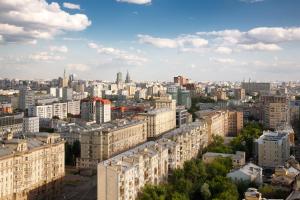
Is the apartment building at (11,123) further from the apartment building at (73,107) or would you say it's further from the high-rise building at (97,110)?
the apartment building at (73,107)

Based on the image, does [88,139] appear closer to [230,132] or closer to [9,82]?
[230,132]

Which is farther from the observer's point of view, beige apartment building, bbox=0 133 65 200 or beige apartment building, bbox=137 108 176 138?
beige apartment building, bbox=137 108 176 138

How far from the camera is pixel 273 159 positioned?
2530 cm

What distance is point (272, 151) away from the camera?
25.2m

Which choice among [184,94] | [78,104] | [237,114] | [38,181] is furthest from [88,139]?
[184,94]

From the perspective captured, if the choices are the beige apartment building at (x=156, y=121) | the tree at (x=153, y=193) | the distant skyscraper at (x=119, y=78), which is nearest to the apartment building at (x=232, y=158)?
the tree at (x=153, y=193)

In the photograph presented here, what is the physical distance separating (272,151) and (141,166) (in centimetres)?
1141

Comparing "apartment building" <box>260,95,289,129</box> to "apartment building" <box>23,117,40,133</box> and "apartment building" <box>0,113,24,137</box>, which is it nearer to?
"apartment building" <box>23,117,40,133</box>

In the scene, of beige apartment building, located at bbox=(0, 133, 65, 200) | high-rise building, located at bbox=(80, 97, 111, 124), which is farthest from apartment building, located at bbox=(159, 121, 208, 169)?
high-rise building, located at bbox=(80, 97, 111, 124)

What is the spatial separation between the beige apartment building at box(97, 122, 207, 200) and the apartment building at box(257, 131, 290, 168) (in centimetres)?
416

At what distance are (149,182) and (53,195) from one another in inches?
211

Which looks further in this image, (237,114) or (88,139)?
(237,114)

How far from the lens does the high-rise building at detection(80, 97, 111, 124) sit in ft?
142

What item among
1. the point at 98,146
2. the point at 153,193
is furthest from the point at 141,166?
the point at 98,146
